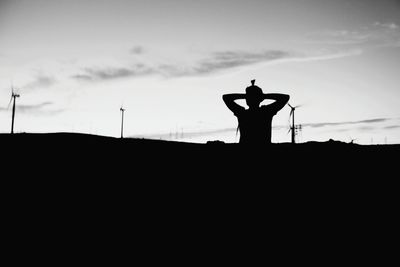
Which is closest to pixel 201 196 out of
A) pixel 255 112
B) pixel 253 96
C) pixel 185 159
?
pixel 185 159

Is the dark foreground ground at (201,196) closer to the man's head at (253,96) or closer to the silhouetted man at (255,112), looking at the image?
the silhouetted man at (255,112)

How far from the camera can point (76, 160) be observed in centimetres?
416

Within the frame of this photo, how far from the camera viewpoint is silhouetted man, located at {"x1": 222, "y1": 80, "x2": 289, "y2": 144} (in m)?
7.77

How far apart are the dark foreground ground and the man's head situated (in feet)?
10.4

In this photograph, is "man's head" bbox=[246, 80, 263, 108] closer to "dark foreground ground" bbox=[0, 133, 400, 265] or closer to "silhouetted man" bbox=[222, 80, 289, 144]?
"silhouetted man" bbox=[222, 80, 289, 144]

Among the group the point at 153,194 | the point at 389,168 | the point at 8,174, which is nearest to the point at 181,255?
→ the point at 153,194

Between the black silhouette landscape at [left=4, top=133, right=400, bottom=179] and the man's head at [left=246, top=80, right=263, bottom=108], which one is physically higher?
the man's head at [left=246, top=80, right=263, bottom=108]

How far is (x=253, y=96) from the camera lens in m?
8.20

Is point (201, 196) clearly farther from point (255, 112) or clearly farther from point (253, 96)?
point (253, 96)

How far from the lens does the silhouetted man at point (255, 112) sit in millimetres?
7766

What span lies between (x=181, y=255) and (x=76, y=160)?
1689 millimetres

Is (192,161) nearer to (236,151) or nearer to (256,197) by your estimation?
(236,151)

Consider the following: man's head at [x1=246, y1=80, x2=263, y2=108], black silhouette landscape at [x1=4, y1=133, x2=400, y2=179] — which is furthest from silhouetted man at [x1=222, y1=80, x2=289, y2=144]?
black silhouette landscape at [x1=4, y1=133, x2=400, y2=179]

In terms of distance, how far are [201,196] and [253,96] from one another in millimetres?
4112
